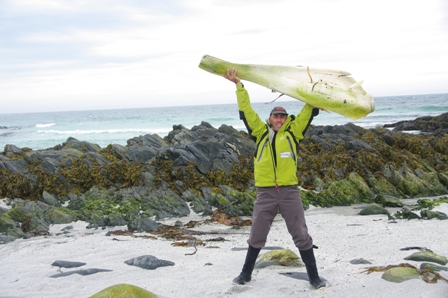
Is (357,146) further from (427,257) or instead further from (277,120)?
(277,120)

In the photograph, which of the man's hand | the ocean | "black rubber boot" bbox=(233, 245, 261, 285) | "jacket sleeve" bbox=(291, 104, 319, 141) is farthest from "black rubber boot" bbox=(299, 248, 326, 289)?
the ocean

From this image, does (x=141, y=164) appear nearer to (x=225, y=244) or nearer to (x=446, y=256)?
(x=225, y=244)

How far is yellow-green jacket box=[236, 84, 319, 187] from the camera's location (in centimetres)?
489

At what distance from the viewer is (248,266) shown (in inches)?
197

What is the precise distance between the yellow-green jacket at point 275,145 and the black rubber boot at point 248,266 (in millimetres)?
713

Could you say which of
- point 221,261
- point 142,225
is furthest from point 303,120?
point 142,225

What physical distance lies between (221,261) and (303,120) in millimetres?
2209

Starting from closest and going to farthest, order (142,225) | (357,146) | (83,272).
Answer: (83,272), (142,225), (357,146)

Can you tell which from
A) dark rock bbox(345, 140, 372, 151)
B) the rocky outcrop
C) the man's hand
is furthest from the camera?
dark rock bbox(345, 140, 372, 151)

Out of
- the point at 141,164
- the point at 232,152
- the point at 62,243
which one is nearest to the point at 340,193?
the point at 232,152

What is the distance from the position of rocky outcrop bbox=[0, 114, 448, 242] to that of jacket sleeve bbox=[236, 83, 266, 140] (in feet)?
12.2

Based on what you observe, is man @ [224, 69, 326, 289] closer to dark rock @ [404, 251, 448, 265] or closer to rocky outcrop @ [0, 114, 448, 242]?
dark rock @ [404, 251, 448, 265]

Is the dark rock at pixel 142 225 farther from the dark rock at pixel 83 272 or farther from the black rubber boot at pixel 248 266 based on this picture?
the black rubber boot at pixel 248 266

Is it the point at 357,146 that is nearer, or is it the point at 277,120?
the point at 277,120
